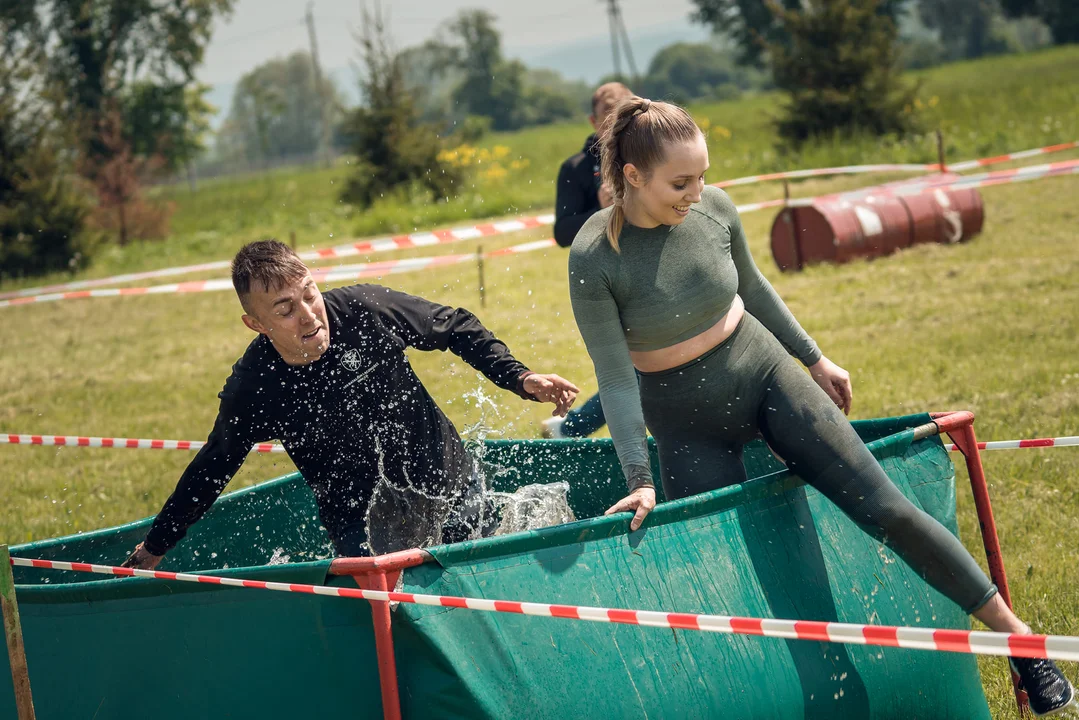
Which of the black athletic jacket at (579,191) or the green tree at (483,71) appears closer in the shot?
the black athletic jacket at (579,191)

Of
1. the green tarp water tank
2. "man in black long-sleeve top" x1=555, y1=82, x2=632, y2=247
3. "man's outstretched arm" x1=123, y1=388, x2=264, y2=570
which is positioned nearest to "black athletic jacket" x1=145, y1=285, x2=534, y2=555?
"man's outstretched arm" x1=123, y1=388, x2=264, y2=570

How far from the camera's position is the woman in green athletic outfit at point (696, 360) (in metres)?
3.26

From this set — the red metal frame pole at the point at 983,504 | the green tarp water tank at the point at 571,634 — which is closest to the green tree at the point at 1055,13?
the red metal frame pole at the point at 983,504

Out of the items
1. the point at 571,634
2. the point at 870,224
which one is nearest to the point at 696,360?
the point at 571,634

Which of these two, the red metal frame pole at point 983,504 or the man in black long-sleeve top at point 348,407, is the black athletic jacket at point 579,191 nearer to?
the man in black long-sleeve top at point 348,407

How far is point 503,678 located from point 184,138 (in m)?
57.9

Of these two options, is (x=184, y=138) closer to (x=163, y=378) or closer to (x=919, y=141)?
(x=919, y=141)

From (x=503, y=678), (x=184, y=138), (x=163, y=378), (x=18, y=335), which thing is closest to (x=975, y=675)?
(x=503, y=678)

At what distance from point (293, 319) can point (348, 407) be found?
35 centimetres

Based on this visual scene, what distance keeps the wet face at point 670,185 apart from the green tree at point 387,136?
81.8 feet

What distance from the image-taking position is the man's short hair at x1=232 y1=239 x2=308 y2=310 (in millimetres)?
3627

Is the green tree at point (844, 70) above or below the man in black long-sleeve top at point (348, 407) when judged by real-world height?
above

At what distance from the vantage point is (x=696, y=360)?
3.40 m

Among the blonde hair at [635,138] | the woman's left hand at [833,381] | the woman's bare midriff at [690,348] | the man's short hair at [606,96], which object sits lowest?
the woman's left hand at [833,381]
